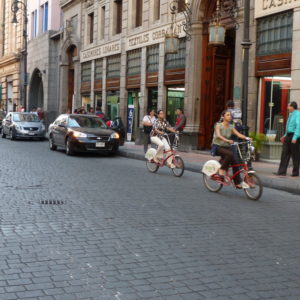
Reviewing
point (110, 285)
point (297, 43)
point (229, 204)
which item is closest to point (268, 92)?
point (297, 43)

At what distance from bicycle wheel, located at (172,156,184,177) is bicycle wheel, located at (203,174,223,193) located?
201 centimetres

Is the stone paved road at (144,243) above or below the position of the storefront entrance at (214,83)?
below

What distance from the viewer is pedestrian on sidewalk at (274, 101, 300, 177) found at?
1163 centimetres

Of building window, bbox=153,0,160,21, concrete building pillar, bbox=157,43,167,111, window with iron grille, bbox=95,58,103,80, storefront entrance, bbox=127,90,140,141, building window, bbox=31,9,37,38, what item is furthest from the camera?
building window, bbox=31,9,37,38

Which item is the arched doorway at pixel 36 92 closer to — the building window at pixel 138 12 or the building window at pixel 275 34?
the building window at pixel 138 12

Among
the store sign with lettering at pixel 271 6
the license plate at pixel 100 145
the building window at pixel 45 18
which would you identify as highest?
the building window at pixel 45 18

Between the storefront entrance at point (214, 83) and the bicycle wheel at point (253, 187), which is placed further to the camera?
the storefront entrance at point (214, 83)

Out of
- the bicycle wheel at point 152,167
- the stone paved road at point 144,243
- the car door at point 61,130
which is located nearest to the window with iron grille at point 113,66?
the car door at point 61,130

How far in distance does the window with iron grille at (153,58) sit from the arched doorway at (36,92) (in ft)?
70.7

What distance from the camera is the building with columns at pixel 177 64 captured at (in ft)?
51.1

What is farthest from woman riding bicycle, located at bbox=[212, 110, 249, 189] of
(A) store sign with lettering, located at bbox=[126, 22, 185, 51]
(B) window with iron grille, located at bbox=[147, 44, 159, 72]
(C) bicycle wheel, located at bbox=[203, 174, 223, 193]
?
(B) window with iron grille, located at bbox=[147, 44, 159, 72]

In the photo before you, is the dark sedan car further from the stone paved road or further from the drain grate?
the drain grate

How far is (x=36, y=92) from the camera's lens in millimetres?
Answer: 44531

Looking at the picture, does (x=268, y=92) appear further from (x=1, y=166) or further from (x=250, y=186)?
(x=1, y=166)
